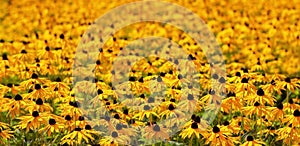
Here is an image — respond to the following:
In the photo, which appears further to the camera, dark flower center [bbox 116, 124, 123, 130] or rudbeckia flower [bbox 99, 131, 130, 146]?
dark flower center [bbox 116, 124, 123, 130]

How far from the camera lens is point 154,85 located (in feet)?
27.5

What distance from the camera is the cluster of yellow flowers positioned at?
263 inches

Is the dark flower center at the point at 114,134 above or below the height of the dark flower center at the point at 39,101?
below

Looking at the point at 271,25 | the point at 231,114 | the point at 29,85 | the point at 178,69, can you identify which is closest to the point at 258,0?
the point at 271,25

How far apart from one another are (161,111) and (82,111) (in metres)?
1.06

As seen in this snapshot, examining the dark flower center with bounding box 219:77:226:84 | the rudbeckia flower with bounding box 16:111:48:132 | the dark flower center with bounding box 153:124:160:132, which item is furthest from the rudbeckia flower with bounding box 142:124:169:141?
the dark flower center with bounding box 219:77:226:84

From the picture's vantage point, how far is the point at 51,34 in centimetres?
1393

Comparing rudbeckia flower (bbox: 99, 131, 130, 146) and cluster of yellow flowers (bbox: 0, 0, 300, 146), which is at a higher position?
cluster of yellow flowers (bbox: 0, 0, 300, 146)

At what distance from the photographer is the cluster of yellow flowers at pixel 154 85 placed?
668cm

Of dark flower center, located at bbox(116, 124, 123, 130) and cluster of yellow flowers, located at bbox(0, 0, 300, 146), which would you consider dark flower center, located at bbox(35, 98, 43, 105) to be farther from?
dark flower center, located at bbox(116, 124, 123, 130)

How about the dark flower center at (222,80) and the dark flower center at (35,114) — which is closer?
the dark flower center at (35,114)

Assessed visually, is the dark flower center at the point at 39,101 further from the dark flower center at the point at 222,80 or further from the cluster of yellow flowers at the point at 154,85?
the dark flower center at the point at 222,80

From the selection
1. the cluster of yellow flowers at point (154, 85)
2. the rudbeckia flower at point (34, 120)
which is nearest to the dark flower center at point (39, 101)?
the cluster of yellow flowers at point (154, 85)

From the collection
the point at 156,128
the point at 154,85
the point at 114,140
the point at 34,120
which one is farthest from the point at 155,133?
the point at 154,85
